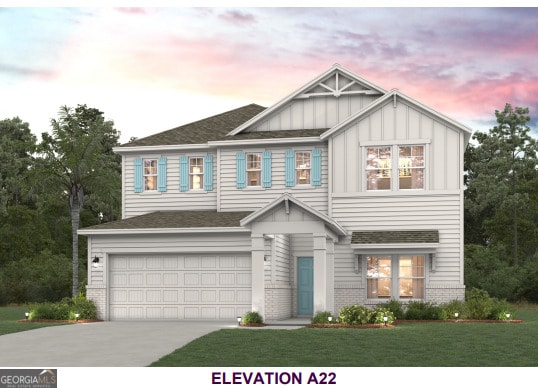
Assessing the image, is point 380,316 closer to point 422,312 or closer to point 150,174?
point 422,312

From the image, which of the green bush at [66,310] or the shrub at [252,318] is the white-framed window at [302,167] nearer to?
the shrub at [252,318]

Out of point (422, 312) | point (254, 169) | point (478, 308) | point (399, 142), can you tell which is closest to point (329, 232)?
point (422, 312)

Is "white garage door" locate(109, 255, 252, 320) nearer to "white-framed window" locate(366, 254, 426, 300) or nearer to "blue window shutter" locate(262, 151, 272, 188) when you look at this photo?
"blue window shutter" locate(262, 151, 272, 188)

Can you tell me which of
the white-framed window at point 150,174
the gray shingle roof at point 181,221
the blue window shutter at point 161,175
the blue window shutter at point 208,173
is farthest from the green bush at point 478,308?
the white-framed window at point 150,174

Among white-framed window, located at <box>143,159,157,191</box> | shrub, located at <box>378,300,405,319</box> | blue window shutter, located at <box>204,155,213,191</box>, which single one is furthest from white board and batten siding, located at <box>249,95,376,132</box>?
shrub, located at <box>378,300,405,319</box>

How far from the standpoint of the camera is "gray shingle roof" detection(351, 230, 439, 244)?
89.7 ft

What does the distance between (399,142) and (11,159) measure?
114ft

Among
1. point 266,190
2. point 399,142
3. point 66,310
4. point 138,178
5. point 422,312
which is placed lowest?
point 66,310

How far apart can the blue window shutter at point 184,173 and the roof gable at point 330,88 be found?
6.83 feet

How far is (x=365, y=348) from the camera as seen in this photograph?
17859mm

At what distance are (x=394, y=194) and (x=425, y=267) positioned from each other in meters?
2.73

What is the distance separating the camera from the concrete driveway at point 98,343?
16688mm
